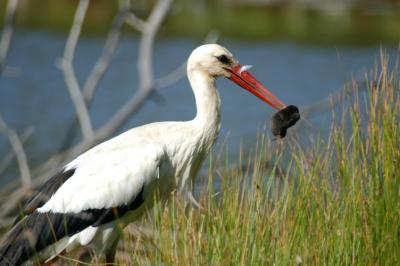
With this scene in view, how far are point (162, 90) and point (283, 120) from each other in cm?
1139

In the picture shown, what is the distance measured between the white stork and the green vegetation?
1455 centimetres

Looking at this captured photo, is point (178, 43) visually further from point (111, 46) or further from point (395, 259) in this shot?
point (395, 259)

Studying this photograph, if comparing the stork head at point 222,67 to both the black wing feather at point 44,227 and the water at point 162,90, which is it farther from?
the water at point 162,90

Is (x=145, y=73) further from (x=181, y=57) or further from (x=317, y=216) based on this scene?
(x=181, y=57)

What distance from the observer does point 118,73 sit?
57.9 ft

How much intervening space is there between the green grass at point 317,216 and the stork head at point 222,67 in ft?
3.04

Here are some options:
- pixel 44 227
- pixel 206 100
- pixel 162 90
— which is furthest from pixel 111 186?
pixel 162 90

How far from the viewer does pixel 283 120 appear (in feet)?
14.3

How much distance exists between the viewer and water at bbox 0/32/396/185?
13031 mm

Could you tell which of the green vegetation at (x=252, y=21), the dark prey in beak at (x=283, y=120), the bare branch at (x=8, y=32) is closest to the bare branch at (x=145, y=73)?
the bare branch at (x=8, y=32)

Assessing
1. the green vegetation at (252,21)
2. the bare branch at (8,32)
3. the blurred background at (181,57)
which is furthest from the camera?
the green vegetation at (252,21)

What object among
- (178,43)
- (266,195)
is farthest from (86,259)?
(178,43)

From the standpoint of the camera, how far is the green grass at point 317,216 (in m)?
3.55

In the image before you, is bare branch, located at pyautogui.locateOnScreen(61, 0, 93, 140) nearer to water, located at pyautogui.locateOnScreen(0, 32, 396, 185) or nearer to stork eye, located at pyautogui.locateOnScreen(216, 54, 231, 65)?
stork eye, located at pyautogui.locateOnScreen(216, 54, 231, 65)
